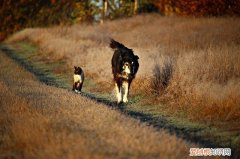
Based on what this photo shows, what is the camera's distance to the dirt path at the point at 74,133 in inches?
285

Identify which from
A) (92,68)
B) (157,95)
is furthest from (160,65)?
(92,68)

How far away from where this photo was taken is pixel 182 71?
14.4 meters

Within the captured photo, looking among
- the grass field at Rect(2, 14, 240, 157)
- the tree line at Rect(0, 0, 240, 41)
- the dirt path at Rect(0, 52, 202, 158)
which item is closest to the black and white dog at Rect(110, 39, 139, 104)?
the grass field at Rect(2, 14, 240, 157)

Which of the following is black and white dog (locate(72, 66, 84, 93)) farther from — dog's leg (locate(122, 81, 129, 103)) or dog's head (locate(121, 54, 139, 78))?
dog's head (locate(121, 54, 139, 78))

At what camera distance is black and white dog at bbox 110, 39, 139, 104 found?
12.9m

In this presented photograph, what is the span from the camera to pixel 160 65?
15750 millimetres

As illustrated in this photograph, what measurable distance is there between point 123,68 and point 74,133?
5.12 m

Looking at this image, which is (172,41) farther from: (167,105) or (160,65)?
(167,105)

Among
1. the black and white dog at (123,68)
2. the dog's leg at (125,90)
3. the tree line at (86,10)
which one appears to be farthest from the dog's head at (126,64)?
the tree line at (86,10)

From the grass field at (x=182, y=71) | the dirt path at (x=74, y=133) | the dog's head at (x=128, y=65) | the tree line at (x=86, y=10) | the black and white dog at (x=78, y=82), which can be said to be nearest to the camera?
the dirt path at (x=74, y=133)

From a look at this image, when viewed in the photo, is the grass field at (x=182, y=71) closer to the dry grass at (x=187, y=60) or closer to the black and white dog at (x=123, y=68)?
the dry grass at (x=187, y=60)

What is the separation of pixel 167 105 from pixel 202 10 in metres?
20.1

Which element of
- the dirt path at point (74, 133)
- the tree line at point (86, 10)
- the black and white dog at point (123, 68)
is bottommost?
the dirt path at point (74, 133)

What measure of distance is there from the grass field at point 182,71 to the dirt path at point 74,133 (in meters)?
2.07
